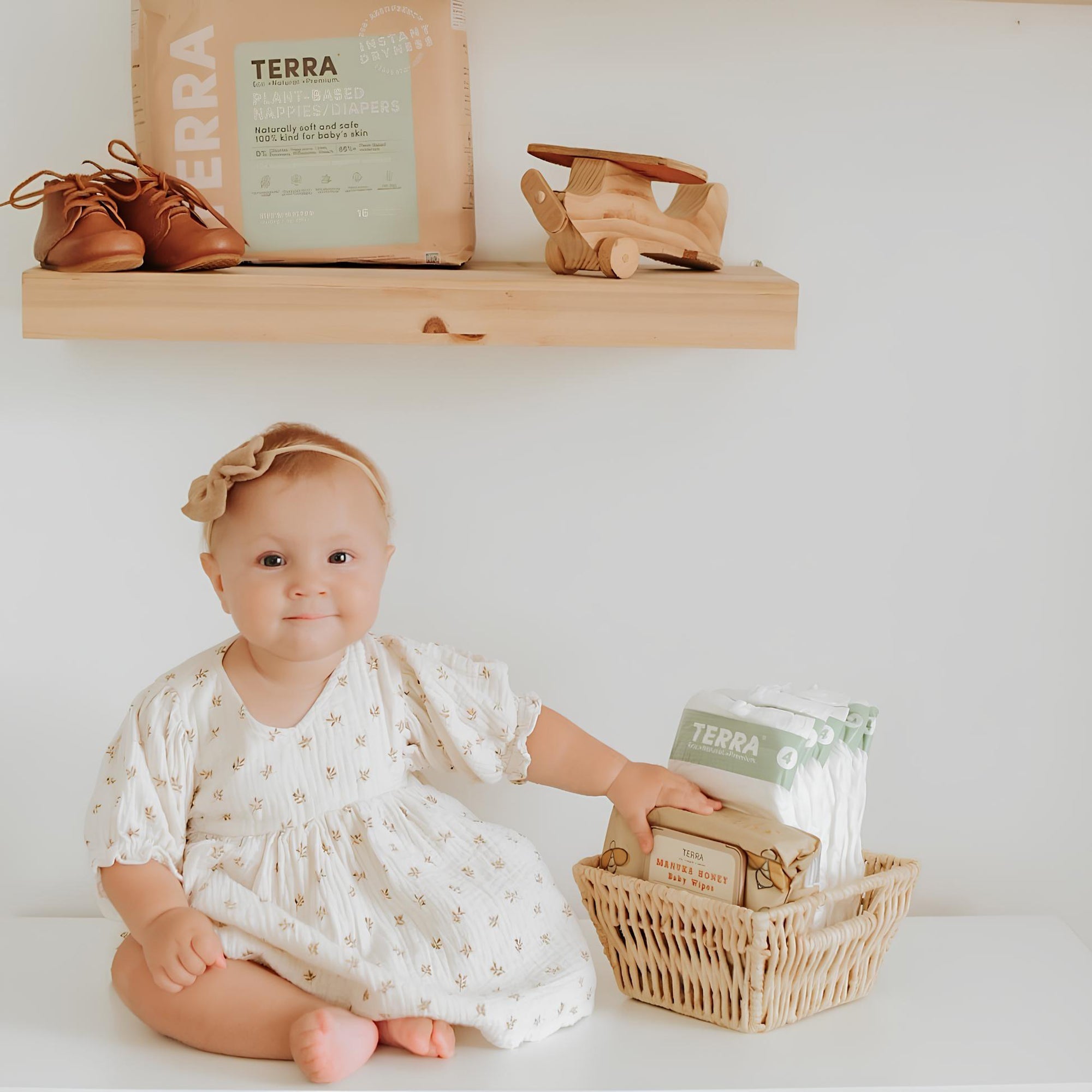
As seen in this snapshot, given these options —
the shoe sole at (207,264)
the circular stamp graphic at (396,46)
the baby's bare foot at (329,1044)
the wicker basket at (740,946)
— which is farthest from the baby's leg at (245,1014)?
the circular stamp graphic at (396,46)

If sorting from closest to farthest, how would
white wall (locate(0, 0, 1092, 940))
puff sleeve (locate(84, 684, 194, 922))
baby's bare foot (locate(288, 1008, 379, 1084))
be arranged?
baby's bare foot (locate(288, 1008, 379, 1084))
puff sleeve (locate(84, 684, 194, 922))
white wall (locate(0, 0, 1092, 940))

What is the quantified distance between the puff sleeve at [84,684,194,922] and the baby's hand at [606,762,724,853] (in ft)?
1.21

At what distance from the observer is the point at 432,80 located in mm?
1134

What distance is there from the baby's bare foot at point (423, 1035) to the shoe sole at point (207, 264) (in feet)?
2.08

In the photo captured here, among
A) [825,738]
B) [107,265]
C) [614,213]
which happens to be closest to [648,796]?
[825,738]

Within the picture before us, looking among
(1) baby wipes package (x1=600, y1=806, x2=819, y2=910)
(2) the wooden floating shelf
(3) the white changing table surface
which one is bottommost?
(3) the white changing table surface

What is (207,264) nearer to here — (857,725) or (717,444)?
(717,444)

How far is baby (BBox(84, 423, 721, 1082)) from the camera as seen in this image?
3.11ft

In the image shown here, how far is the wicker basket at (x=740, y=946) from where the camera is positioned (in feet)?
3.19

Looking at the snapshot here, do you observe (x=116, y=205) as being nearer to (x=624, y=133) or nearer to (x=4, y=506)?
(x=4, y=506)

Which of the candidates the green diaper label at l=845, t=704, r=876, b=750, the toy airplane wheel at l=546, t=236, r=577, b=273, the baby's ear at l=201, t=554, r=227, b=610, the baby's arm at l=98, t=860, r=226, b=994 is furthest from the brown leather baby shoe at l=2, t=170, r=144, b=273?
the green diaper label at l=845, t=704, r=876, b=750

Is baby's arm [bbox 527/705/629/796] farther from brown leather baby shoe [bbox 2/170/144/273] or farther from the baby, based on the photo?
brown leather baby shoe [bbox 2/170/144/273]

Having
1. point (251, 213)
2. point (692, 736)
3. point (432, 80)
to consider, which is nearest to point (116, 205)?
point (251, 213)

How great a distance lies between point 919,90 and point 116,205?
78 cm
